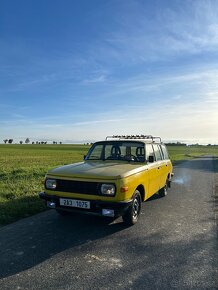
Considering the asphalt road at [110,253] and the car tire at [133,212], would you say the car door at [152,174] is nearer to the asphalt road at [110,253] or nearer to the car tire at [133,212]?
the asphalt road at [110,253]

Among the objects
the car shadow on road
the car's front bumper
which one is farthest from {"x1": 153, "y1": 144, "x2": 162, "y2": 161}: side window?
the car's front bumper

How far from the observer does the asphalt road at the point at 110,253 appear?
11.5ft

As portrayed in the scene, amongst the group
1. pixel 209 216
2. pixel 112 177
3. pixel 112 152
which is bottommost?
pixel 209 216

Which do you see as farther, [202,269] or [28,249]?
[28,249]

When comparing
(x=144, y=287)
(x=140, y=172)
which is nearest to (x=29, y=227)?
(x=140, y=172)

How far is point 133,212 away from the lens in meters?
5.87

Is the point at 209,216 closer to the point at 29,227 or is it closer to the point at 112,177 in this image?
the point at 112,177

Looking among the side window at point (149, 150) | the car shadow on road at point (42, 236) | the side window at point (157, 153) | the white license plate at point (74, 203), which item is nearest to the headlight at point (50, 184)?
the white license plate at point (74, 203)

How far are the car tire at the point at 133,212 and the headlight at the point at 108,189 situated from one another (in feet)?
1.94

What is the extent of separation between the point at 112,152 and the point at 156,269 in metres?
3.79

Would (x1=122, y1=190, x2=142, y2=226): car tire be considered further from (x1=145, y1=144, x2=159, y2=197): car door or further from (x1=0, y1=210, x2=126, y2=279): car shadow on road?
(x1=145, y1=144, x2=159, y2=197): car door

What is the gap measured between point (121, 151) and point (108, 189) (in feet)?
6.53

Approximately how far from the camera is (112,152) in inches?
285

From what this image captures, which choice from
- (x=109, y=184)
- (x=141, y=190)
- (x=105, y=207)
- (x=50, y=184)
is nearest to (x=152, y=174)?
(x=141, y=190)
